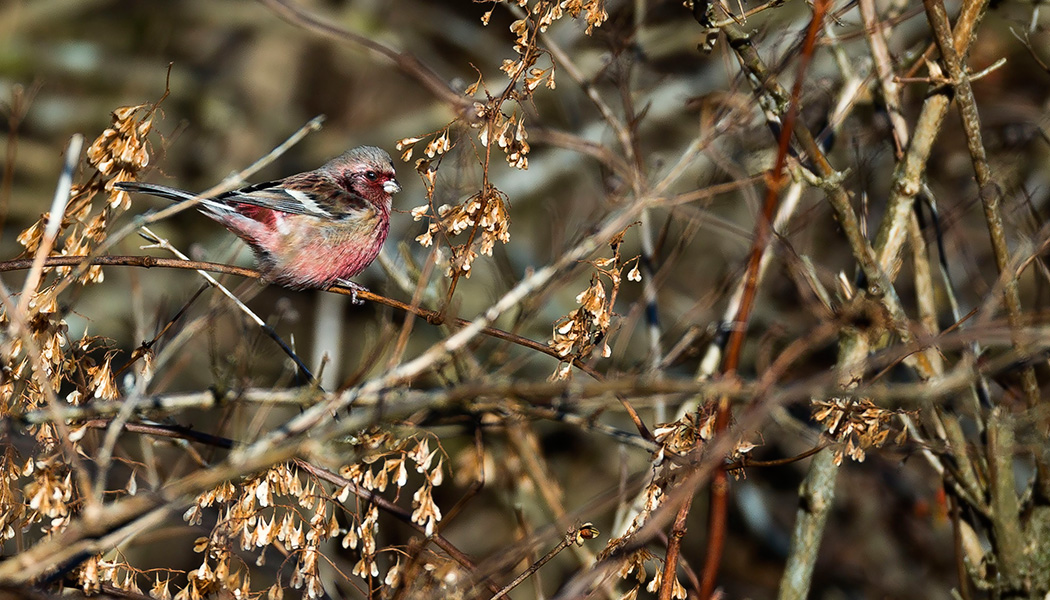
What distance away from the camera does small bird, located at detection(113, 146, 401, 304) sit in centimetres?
418

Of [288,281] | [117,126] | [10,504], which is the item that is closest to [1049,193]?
[288,281]

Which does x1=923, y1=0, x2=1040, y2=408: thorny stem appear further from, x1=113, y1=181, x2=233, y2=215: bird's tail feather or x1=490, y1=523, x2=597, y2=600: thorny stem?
x1=113, y1=181, x2=233, y2=215: bird's tail feather

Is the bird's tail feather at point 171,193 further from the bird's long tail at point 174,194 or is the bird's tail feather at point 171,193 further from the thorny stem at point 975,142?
the thorny stem at point 975,142

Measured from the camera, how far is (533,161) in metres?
8.70

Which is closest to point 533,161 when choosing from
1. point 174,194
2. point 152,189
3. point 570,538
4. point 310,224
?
point 310,224

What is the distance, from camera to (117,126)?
2771mm

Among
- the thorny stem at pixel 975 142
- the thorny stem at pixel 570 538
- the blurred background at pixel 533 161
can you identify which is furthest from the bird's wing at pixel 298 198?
A: the thorny stem at pixel 975 142

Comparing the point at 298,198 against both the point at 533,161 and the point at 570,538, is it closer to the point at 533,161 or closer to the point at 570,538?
the point at 570,538

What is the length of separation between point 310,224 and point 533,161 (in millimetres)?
4597

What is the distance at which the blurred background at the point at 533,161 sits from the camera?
19.7 feet

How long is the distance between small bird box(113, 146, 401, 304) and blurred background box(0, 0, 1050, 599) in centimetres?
35

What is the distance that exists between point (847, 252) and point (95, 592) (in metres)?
6.05

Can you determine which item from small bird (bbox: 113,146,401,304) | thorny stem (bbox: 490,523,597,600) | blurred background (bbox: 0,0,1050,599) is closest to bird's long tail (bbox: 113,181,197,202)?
small bird (bbox: 113,146,401,304)

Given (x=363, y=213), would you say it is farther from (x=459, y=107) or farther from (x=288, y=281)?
(x=459, y=107)
